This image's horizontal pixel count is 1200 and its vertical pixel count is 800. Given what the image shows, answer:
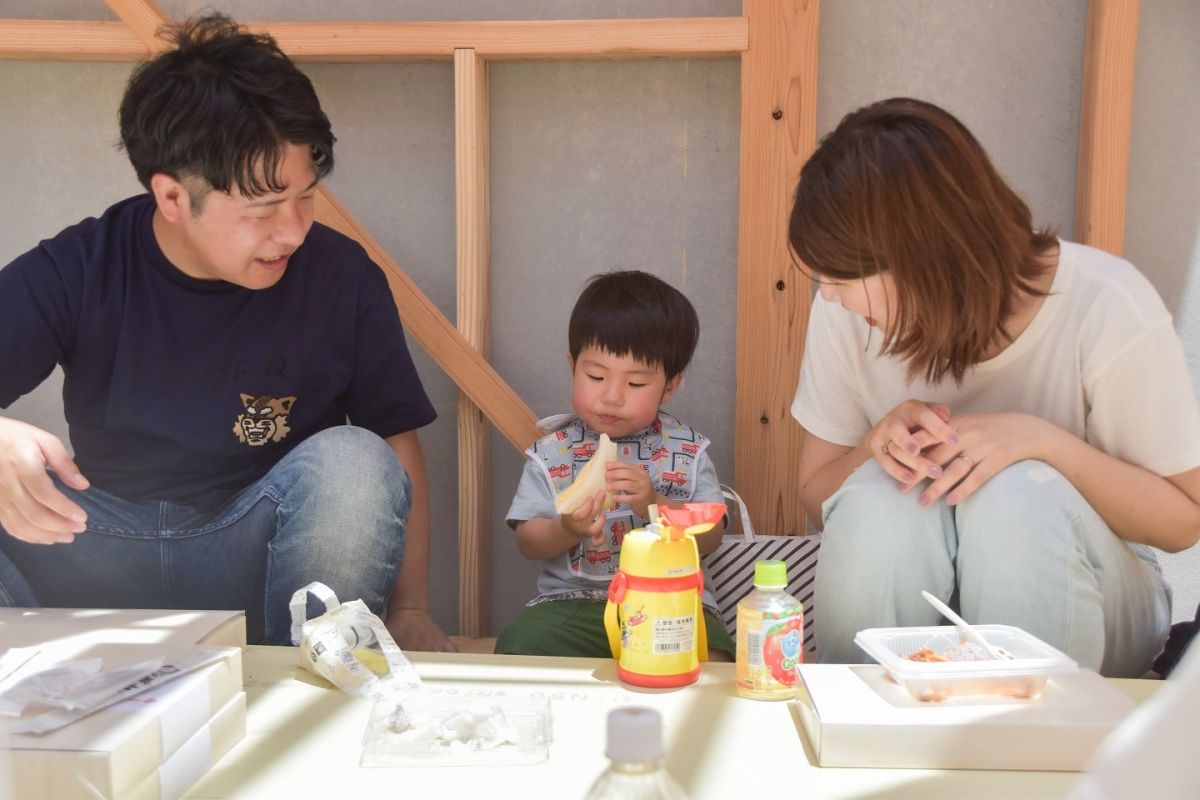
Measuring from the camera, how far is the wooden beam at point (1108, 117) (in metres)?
2.19

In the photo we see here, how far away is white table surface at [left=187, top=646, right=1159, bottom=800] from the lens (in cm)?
113

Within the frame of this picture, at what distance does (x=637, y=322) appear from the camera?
2131 mm

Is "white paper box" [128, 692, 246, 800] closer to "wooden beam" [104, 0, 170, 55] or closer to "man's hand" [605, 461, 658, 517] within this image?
"man's hand" [605, 461, 658, 517]

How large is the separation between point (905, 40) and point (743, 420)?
0.93m

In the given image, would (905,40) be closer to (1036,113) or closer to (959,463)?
(1036,113)

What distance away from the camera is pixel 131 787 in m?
1.02

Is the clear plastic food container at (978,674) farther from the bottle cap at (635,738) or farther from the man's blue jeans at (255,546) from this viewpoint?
the man's blue jeans at (255,546)

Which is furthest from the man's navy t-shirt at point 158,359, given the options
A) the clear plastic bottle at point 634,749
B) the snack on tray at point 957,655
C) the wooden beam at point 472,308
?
the clear plastic bottle at point 634,749

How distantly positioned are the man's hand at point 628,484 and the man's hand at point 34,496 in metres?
0.89

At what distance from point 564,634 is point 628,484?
0.31 meters

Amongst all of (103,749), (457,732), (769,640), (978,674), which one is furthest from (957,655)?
(103,749)

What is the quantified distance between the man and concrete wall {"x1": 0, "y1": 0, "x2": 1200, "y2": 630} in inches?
20.0

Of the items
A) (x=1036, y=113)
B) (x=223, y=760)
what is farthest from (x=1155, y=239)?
(x=223, y=760)

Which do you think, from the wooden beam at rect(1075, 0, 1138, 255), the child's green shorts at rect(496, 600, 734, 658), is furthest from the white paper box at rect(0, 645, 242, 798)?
the wooden beam at rect(1075, 0, 1138, 255)
